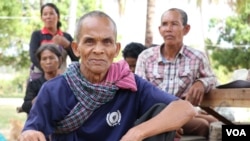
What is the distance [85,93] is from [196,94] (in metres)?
1.66

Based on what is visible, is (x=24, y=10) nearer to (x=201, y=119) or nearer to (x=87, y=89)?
(x=201, y=119)

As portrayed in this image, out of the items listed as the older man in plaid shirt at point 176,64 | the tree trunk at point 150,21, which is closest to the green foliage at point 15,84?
the tree trunk at point 150,21

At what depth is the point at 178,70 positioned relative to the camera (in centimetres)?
381

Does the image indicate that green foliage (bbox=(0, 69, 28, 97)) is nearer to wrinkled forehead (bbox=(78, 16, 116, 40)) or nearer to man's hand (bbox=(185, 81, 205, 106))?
man's hand (bbox=(185, 81, 205, 106))

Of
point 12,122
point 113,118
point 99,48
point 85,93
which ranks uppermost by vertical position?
point 99,48

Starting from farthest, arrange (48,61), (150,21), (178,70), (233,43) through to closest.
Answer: (233,43) → (150,21) → (48,61) → (178,70)

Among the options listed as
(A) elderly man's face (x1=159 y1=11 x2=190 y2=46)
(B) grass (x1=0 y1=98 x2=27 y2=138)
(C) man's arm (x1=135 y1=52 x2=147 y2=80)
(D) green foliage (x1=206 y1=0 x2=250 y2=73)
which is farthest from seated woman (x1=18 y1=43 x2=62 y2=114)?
(D) green foliage (x1=206 y1=0 x2=250 y2=73)

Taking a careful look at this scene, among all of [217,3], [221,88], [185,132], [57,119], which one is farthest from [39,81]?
[217,3]

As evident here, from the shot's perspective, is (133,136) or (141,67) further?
(141,67)

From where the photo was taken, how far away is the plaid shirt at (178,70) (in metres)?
3.77

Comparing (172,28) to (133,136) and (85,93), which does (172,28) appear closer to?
(85,93)

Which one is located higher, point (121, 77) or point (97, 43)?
point (97, 43)

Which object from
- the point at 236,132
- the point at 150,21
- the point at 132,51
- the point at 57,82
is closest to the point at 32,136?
the point at 57,82

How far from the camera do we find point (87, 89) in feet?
6.61
